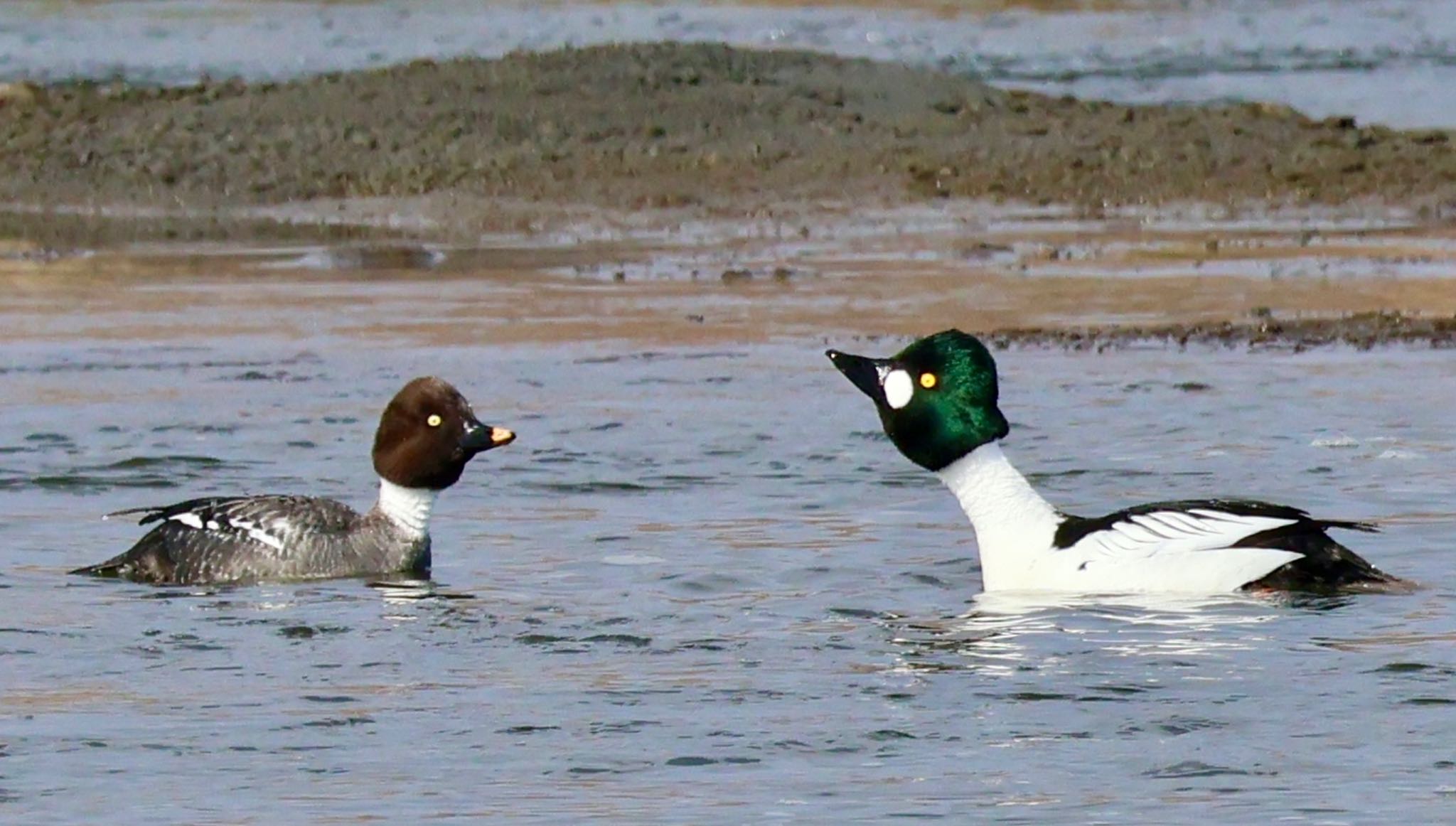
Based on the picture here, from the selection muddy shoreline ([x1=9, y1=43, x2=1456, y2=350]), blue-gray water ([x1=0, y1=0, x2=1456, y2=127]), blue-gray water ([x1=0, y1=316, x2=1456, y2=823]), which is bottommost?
blue-gray water ([x1=0, y1=316, x2=1456, y2=823])

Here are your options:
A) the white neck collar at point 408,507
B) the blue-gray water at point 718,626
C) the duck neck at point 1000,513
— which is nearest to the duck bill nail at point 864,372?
the duck neck at point 1000,513

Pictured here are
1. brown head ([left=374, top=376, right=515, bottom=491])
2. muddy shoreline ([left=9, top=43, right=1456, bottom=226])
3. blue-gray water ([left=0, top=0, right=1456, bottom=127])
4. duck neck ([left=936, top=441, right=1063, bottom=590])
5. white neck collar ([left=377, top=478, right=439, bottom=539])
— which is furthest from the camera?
blue-gray water ([left=0, top=0, right=1456, bottom=127])

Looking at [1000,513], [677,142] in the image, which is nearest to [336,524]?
[1000,513]

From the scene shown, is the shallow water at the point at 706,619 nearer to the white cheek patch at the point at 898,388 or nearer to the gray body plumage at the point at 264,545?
the gray body plumage at the point at 264,545

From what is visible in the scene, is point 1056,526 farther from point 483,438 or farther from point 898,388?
point 483,438

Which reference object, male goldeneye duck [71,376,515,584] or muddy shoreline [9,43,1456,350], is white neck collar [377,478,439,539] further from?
muddy shoreline [9,43,1456,350]

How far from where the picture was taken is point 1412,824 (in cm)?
654

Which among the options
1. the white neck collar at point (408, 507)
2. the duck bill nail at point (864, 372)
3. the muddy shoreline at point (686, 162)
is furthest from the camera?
the muddy shoreline at point (686, 162)

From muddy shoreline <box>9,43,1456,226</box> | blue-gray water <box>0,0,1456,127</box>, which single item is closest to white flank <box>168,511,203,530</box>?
muddy shoreline <box>9,43,1456,226</box>

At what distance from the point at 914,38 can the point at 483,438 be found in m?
26.4

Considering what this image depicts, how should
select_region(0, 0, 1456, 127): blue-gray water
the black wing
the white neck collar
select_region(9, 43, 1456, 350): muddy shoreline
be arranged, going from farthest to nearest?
select_region(0, 0, 1456, 127): blue-gray water
select_region(9, 43, 1456, 350): muddy shoreline
the white neck collar
the black wing

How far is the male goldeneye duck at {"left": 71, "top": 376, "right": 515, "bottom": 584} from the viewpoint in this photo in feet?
33.2

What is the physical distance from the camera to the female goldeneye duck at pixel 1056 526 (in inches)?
368

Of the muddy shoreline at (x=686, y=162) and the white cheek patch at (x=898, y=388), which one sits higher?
the muddy shoreline at (x=686, y=162)
